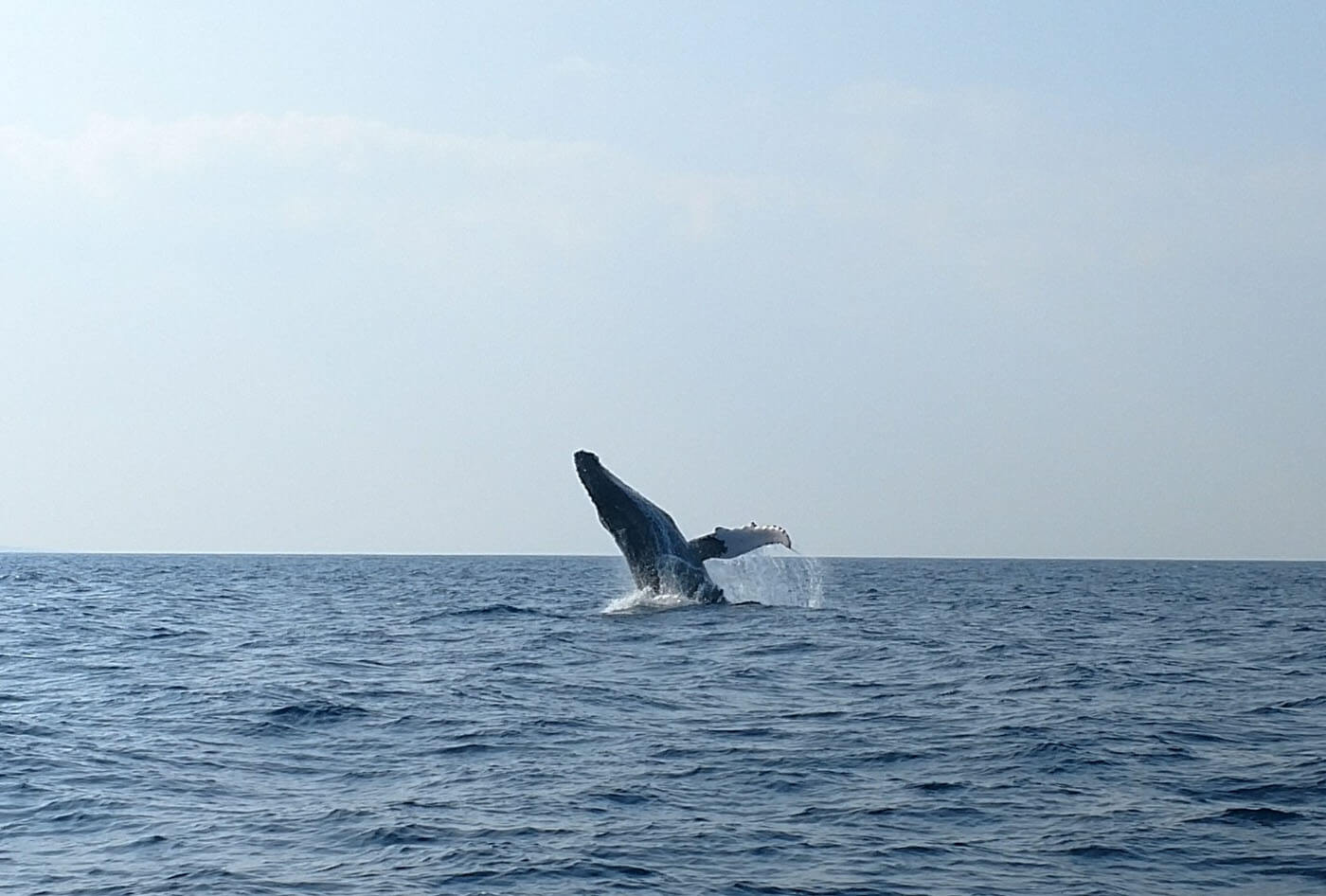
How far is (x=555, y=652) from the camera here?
62.7ft

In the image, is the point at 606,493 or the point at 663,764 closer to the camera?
the point at 663,764

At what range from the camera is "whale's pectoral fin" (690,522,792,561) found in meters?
20.8

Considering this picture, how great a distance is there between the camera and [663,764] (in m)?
11.1

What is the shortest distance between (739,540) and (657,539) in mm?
1507

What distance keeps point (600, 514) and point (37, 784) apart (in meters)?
11.3

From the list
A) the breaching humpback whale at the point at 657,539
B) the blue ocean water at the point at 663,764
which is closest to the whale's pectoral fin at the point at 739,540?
the breaching humpback whale at the point at 657,539

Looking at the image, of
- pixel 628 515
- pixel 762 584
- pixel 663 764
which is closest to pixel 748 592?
pixel 762 584

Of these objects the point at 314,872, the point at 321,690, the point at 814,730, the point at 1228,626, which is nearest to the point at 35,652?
the point at 321,690

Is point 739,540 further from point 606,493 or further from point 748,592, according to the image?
point 748,592

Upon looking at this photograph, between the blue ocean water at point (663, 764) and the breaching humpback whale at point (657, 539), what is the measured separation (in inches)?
29.2

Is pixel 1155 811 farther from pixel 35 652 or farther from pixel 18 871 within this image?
pixel 35 652

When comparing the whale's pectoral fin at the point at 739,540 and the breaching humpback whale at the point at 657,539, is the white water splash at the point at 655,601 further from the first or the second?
the whale's pectoral fin at the point at 739,540

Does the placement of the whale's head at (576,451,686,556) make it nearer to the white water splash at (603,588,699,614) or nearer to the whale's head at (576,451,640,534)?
the whale's head at (576,451,640,534)

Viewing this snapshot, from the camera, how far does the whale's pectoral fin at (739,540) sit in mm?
20766
